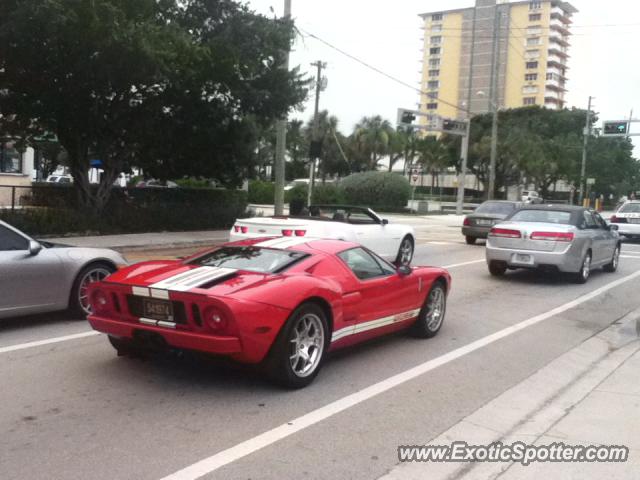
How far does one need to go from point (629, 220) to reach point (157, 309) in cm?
2120

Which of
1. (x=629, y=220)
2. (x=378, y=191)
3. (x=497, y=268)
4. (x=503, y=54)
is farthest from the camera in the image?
(x=503, y=54)

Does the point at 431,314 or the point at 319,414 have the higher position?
the point at 431,314

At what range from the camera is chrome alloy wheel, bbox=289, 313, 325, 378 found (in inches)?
214

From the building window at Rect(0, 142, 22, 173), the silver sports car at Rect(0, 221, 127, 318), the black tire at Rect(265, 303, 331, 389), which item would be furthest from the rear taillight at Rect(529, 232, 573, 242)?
the building window at Rect(0, 142, 22, 173)

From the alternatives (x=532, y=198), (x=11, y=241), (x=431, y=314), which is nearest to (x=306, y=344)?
(x=431, y=314)

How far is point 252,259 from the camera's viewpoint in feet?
19.6

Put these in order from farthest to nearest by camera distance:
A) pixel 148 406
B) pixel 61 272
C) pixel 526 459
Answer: pixel 61 272
pixel 148 406
pixel 526 459

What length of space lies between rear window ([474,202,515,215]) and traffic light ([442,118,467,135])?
20723 mm

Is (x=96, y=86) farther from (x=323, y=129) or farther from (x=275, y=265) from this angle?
(x=323, y=129)

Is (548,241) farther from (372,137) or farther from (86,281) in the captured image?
(372,137)

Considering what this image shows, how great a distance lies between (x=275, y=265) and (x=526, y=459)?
2583mm

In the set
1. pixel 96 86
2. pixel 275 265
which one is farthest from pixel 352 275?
pixel 96 86

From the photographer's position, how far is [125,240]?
17859 millimetres

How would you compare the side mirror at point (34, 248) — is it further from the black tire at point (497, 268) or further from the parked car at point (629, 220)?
the parked car at point (629, 220)
